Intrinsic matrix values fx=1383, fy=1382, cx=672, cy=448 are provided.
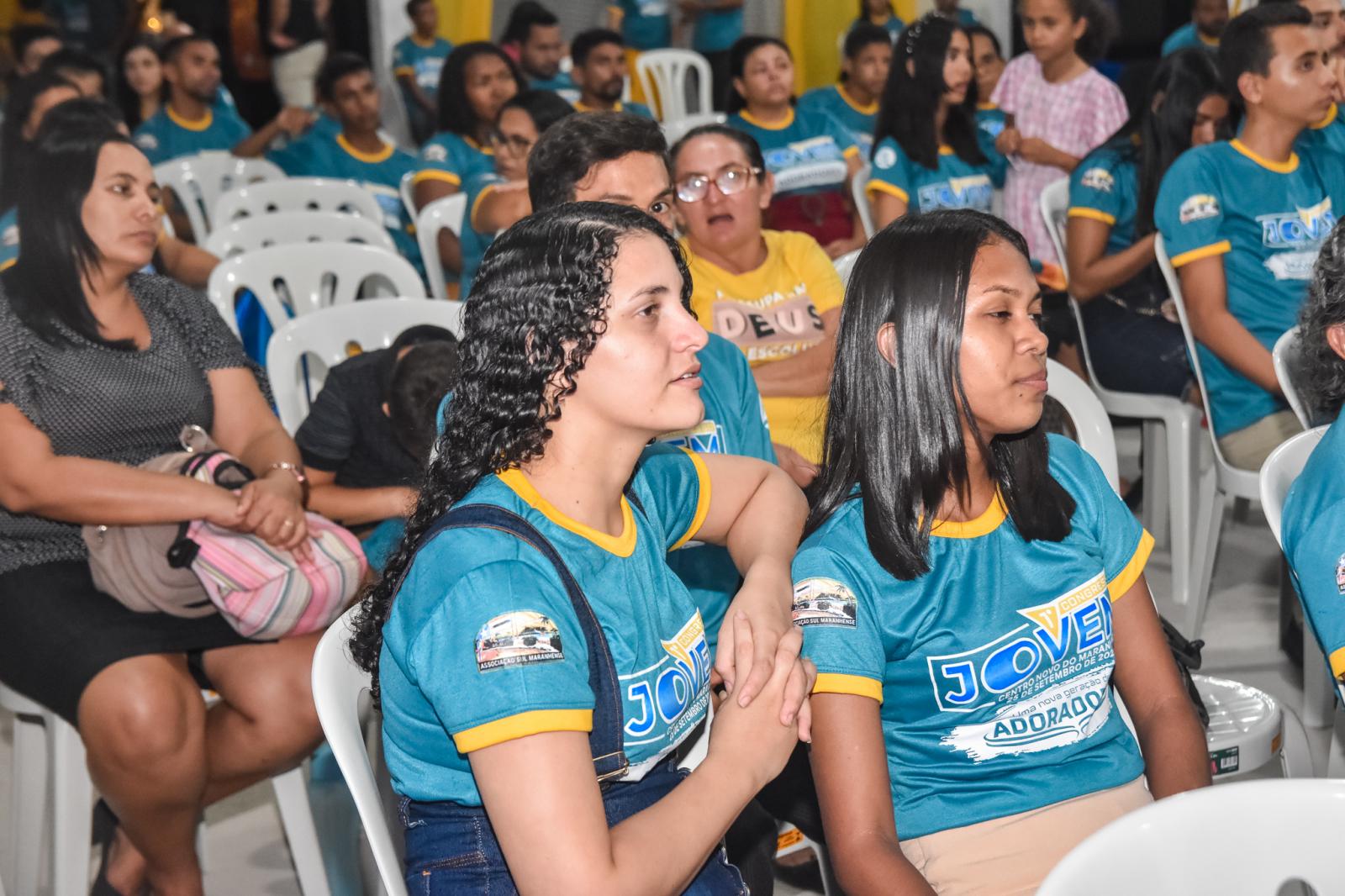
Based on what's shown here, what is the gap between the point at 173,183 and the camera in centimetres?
492

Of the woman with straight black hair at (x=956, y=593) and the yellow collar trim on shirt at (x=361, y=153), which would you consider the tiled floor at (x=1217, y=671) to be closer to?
the woman with straight black hair at (x=956, y=593)

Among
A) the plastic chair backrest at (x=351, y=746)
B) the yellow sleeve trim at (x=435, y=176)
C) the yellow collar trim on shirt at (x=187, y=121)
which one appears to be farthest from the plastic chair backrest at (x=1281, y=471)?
the yellow collar trim on shirt at (x=187, y=121)

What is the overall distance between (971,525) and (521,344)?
498mm

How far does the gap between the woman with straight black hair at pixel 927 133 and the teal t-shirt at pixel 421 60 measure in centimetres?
355

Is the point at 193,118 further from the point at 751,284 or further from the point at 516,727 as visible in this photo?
the point at 516,727

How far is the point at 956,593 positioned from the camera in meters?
1.36

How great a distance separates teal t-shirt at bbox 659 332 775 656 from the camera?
182cm

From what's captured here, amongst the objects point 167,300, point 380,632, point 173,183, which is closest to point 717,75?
point 173,183

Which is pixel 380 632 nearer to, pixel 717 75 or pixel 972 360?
pixel 972 360

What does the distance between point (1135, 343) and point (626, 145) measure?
1.74 m

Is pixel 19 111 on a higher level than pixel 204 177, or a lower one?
higher

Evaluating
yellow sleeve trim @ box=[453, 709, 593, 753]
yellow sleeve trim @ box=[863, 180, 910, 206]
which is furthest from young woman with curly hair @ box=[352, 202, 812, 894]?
yellow sleeve trim @ box=[863, 180, 910, 206]

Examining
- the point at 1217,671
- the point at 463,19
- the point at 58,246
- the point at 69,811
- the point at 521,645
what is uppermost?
the point at 463,19

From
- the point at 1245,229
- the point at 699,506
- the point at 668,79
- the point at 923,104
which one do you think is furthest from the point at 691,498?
the point at 668,79
